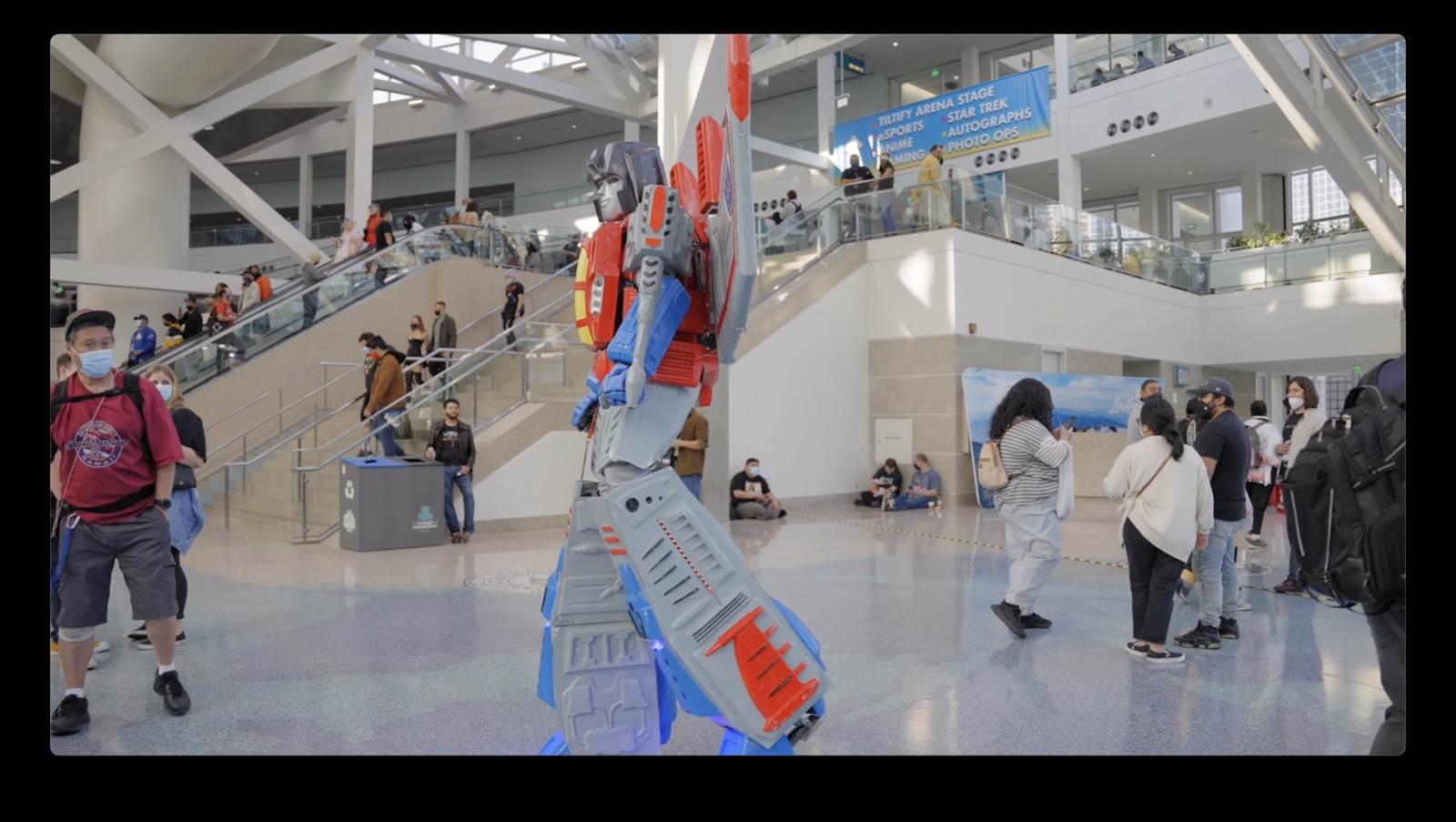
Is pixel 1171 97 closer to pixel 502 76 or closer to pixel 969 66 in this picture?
pixel 969 66

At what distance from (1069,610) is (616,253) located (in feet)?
14.4

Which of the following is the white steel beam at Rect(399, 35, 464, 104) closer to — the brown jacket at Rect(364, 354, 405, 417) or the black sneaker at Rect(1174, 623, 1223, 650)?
the brown jacket at Rect(364, 354, 405, 417)

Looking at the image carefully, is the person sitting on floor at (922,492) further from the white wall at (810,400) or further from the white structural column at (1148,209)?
the white structural column at (1148,209)

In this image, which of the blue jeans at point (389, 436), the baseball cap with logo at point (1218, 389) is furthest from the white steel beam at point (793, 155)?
the baseball cap with logo at point (1218, 389)

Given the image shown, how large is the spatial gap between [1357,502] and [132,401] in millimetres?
4511

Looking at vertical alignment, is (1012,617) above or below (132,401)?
below

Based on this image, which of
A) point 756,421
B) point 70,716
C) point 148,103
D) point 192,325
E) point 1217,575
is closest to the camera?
point 70,716

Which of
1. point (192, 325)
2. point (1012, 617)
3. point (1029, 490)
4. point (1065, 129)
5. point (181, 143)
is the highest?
point (1065, 129)

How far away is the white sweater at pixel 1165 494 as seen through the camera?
5.00m

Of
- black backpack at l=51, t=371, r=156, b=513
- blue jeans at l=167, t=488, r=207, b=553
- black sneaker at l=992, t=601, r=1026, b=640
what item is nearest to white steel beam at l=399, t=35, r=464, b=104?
blue jeans at l=167, t=488, r=207, b=553

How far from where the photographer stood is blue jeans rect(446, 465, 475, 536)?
33.1 ft

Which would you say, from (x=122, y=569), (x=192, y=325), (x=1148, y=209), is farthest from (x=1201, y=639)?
(x=1148, y=209)

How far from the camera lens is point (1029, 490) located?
5.84 metres
